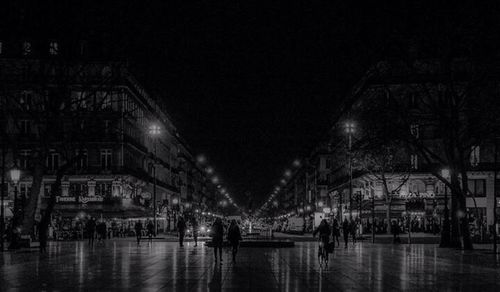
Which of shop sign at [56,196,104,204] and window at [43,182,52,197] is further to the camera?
window at [43,182,52,197]

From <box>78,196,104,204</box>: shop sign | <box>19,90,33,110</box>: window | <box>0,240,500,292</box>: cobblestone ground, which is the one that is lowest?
<box>0,240,500,292</box>: cobblestone ground

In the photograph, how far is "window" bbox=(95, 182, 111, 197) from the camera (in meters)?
89.2

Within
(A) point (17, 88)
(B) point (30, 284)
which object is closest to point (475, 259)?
(B) point (30, 284)

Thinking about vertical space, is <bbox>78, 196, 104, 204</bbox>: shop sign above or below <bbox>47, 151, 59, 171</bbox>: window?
below

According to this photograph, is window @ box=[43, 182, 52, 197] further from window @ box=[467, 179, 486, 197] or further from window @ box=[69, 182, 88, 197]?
window @ box=[467, 179, 486, 197]

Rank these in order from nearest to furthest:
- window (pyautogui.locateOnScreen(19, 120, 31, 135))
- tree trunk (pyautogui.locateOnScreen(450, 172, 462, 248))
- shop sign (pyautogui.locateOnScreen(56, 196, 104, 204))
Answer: tree trunk (pyautogui.locateOnScreen(450, 172, 462, 248)) < shop sign (pyautogui.locateOnScreen(56, 196, 104, 204)) < window (pyautogui.locateOnScreen(19, 120, 31, 135))

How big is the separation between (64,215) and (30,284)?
65.4 meters

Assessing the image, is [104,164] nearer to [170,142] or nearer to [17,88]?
[17,88]

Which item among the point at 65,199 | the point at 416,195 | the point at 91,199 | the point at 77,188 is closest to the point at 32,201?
the point at 65,199

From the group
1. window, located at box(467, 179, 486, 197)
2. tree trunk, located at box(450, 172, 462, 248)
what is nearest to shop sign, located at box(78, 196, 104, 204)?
window, located at box(467, 179, 486, 197)

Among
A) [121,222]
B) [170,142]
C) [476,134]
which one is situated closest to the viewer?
[476,134]

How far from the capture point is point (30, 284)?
2239 cm

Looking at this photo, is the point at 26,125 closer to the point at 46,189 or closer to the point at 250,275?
the point at 46,189

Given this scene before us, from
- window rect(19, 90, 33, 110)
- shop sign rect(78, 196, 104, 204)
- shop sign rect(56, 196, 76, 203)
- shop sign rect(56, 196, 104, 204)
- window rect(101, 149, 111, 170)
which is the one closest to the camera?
window rect(19, 90, 33, 110)
